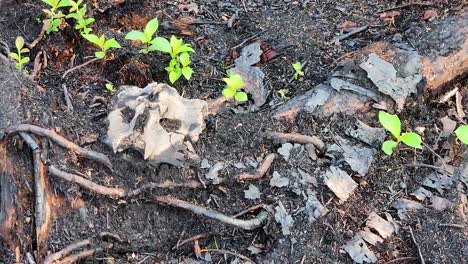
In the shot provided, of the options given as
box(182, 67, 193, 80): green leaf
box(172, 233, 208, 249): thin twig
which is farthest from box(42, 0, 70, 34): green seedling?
box(172, 233, 208, 249): thin twig

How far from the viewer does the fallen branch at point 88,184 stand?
280 cm

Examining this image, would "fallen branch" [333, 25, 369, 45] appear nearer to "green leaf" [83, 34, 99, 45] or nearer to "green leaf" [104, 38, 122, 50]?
"green leaf" [104, 38, 122, 50]

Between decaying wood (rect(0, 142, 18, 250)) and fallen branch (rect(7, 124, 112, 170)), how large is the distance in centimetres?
13

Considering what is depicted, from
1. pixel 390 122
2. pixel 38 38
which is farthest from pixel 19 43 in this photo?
pixel 390 122

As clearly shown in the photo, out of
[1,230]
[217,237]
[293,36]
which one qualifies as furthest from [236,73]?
[1,230]

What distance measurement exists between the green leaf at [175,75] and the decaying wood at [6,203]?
44.1 inches

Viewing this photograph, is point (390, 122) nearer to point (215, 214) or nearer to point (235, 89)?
point (235, 89)

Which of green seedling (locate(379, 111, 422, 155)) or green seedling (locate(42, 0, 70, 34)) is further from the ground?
green seedling (locate(42, 0, 70, 34))

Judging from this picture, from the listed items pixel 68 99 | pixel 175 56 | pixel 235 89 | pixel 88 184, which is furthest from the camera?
pixel 175 56

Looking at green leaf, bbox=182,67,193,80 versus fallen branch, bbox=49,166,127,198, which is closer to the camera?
fallen branch, bbox=49,166,127,198

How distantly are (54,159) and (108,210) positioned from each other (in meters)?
0.40

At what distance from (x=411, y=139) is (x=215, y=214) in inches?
46.8

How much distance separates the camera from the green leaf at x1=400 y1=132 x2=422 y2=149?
3025mm

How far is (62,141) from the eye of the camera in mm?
2869
